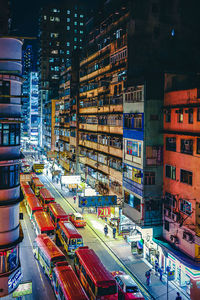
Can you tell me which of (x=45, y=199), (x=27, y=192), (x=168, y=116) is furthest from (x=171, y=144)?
(x=27, y=192)

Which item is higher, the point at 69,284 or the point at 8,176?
the point at 8,176

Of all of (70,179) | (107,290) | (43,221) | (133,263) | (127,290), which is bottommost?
(133,263)

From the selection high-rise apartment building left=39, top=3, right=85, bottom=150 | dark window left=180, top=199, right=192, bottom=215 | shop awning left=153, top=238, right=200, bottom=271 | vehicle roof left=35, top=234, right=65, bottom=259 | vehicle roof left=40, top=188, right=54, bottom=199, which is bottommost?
vehicle roof left=35, top=234, right=65, bottom=259

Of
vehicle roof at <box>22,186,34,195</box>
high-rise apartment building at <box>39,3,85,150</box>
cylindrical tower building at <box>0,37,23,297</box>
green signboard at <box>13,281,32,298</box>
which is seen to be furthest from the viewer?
high-rise apartment building at <box>39,3,85,150</box>

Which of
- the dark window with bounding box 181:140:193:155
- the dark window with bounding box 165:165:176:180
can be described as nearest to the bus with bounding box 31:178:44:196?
the dark window with bounding box 165:165:176:180

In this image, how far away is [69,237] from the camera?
3647 cm

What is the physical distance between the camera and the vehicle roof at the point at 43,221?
4016 centimetres

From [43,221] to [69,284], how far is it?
17.9 meters

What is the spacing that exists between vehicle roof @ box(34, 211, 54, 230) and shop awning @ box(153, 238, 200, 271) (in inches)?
541

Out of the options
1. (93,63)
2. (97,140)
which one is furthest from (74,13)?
(97,140)

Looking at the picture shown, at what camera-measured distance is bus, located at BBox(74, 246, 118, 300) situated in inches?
976

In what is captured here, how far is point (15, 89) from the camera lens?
2411cm

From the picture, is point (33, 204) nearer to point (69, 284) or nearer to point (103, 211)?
point (103, 211)

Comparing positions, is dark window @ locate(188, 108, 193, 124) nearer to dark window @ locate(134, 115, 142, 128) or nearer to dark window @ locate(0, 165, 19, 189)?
dark window @ locate(134, 115, 142, 128)
